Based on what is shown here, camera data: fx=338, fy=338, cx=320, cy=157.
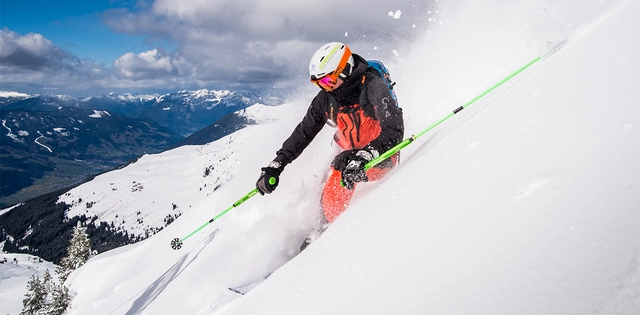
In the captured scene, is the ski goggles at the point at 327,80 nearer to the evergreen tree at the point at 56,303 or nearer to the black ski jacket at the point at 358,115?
the black ski jacket at the point at 358,115

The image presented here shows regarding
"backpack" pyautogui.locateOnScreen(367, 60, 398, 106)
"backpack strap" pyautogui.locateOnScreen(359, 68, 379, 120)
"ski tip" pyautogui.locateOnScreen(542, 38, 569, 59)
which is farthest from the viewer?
"ski tip" pyautogui.locateOnScreen(542, 38, 569, 59)

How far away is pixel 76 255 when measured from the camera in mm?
41625

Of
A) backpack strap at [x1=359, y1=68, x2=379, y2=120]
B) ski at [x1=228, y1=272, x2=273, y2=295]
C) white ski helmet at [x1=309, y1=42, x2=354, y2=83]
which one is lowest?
ski at [x1=228, y1=272, x2=273, y2=295]

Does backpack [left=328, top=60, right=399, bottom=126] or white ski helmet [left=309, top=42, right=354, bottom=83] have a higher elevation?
white ski helmet [left=309, top=42, right=354, bottom=83]

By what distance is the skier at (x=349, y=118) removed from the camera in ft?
16.8

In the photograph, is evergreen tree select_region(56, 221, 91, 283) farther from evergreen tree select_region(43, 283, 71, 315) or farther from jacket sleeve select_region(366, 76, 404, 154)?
jacket sleeve select_region(366, 76, 404, 154)

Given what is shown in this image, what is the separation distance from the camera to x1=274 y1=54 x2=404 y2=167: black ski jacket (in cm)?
530

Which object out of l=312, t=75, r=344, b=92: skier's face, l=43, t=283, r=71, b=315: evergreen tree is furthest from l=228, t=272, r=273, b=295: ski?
l=43, t=283, r=71, b=315: evergreen tree

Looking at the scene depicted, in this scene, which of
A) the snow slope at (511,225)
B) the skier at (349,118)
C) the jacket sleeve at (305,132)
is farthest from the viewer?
the jacket sleeve at (305,132)

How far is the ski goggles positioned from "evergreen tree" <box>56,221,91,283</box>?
154 ft

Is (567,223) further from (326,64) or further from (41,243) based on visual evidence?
(41,243)

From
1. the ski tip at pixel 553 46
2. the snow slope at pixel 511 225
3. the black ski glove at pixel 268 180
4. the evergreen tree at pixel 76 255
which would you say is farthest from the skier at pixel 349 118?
the evergreen tree at pixel 76 255

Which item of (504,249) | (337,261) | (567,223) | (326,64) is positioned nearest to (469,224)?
(504,249)

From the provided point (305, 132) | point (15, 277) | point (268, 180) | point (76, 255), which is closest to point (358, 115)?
point (305, 132)
